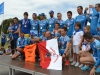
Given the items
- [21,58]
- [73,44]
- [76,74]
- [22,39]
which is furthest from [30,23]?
[76,74]

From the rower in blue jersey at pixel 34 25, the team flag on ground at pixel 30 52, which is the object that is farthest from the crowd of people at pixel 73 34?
the team flag on ground at pixel 30 52

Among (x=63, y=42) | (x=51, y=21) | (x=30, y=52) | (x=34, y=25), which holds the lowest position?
(x=30, y=52)

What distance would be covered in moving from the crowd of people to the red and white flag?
0.34 meters

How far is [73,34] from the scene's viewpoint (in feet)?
24.1

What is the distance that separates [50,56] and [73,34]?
1.27m

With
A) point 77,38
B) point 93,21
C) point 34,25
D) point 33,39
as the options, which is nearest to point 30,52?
point 33,39

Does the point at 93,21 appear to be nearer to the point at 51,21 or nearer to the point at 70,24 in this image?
the point at 70,24

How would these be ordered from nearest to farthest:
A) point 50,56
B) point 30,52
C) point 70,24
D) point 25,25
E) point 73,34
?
point 50,56 < point 73,34 < point 70,24 < point 30,52 < point 25,25

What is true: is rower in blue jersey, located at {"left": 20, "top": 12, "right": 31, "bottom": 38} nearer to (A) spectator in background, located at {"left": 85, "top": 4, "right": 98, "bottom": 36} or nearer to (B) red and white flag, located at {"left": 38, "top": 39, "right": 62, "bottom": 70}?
(B) red and white flag, located at {"left": 38, "top": 39, "right": 62, "bottom": 70}

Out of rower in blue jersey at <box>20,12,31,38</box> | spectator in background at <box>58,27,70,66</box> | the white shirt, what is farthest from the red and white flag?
rower in blue jersey at <box>20,12,31,38</box>

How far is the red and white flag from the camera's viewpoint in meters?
6.35

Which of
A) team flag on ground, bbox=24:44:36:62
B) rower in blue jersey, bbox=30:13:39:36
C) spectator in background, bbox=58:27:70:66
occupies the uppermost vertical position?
rower in blue jersey, bbox=30:13:39:36

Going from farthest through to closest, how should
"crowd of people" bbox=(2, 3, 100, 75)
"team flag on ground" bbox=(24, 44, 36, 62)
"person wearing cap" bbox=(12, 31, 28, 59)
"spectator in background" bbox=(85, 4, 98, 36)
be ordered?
"person wearing cap" bbox=(12, 31, 28, 59) → "team flag on ground" bbox=(24, 44, 36, 62) → "spectator in background" bbox=(85, 4, 98, 36) → "crowd of people" bbox=(2, 3, 100, 75)

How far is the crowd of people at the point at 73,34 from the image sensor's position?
581cm
